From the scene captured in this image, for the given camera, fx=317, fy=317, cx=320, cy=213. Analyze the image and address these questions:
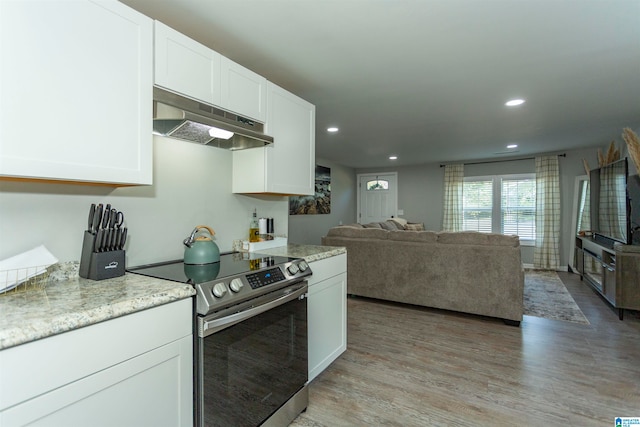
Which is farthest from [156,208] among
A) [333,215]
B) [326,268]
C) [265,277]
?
[333,215]

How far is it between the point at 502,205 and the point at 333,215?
3.60 metres

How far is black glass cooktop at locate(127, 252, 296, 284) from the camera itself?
151 cm

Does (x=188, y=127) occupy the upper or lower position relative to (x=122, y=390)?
upper

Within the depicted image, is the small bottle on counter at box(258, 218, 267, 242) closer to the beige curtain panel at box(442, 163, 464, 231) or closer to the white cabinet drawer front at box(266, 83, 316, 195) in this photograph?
the white cabinet drawer front at box(266, 83, 316, 195)

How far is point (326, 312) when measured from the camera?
7.56 feet

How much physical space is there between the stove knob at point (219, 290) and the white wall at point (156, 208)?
0.69m

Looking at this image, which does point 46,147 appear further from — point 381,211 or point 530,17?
point 381,211

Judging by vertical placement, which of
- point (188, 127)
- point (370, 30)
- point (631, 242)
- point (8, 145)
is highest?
point (370, 30)

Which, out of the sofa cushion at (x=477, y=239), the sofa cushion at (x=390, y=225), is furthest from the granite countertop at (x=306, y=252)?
the sofa cushion at (x=390, y=225)

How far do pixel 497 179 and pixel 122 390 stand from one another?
725cm

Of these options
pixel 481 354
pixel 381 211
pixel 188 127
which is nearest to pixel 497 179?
pixel 381 211

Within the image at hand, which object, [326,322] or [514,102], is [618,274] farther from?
[326,322]

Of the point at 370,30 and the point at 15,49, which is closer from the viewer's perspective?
the point at 15,49

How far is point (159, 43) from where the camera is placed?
154 centimetres
